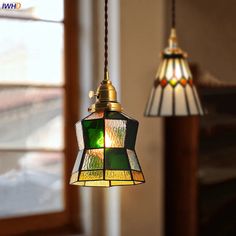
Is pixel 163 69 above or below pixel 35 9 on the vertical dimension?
below

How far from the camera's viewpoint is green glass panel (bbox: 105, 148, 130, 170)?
3.86 feet

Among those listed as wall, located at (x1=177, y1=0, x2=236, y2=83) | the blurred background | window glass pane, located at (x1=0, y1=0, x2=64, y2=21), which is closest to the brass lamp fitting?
the blurred background

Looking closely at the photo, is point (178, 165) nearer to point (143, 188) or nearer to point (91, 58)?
point (143, 188)

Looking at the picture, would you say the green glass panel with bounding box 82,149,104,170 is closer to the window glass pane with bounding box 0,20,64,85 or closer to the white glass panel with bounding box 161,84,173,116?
the white glass panel with bounding box 161,84,173,116

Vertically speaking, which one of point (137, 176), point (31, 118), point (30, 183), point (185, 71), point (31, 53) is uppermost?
point (31, 53)

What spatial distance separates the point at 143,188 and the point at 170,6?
0.91m

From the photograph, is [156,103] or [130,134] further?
[156,103]

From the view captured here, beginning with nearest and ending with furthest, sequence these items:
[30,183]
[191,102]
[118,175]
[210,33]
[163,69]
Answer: [118,175] < [191,102] < [163,69] < [30,183] < [210,33]

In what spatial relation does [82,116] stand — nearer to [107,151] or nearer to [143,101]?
[143,101]

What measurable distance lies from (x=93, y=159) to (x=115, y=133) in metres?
0.08

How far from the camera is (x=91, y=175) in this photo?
118cm

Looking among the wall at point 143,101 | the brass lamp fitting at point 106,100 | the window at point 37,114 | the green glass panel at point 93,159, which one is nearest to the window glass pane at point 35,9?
the window at point 37,114

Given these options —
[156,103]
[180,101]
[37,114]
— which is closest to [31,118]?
[37,114]

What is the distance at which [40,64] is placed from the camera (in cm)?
238
